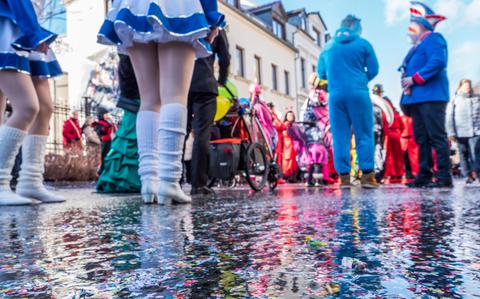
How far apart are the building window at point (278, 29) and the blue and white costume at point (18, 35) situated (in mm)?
25555

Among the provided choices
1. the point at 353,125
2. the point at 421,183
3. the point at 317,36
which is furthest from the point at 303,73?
the point at 421,183

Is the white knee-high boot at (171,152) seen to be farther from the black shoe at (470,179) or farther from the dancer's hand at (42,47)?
the black shoe at (470,179)

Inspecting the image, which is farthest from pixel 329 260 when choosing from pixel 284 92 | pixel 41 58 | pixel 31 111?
pixel 284 92

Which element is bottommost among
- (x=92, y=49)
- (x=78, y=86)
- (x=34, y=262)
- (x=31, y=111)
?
(x=34, y=262)

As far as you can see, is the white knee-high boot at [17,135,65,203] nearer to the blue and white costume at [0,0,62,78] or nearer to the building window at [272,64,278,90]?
the blue and white costume at [0,0,62,78]

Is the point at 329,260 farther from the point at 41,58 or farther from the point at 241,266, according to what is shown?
the point at 41,58

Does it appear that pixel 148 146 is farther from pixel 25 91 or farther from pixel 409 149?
pixel 409 149

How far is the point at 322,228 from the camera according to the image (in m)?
1.28

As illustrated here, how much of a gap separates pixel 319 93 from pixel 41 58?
567cm

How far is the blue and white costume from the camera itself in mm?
2928

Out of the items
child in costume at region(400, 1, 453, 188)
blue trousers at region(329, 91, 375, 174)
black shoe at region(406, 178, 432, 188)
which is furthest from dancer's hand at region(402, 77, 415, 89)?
black shoe at region(406, 178, 432, 188)

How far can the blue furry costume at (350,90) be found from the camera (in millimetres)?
5367

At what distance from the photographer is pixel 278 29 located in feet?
94.6

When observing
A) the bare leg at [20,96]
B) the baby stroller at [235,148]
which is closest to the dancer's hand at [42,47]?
the bare leg at [20,96]
